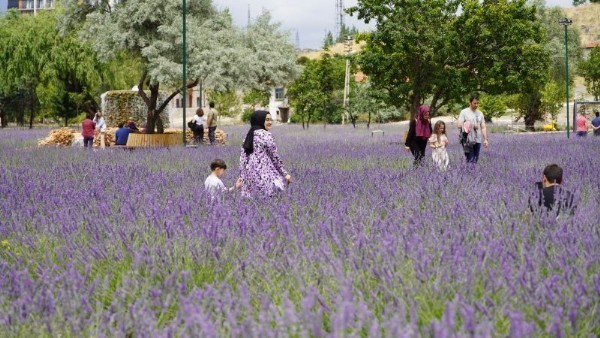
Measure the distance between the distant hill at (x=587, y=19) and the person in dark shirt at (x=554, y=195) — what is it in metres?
169

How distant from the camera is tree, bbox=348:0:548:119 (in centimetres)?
2478

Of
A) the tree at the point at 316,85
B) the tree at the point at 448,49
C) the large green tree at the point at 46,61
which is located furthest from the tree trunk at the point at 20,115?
the tree at the point at 448,49

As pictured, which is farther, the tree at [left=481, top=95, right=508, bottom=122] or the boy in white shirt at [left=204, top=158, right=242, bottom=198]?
the tree at [left=481, top=95, right=508, bottom=122]

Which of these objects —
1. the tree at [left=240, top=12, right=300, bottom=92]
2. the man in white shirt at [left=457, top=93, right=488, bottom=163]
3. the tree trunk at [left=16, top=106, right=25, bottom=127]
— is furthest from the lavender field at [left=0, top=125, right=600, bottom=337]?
the tree trunk at [left=16, top=106, right=25, bottom=127]

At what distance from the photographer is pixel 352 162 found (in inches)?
578

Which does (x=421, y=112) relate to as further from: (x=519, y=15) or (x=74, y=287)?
(x=519, y=15)

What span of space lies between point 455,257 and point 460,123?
9264 mm

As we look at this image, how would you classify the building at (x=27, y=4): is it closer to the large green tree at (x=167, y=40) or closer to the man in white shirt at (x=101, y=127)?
the large green tree at (x=167, y=40)

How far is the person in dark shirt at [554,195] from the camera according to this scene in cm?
568

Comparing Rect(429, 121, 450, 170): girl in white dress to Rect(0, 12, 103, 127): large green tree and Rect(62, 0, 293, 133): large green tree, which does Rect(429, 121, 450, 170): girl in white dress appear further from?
Rect(0, 12, 103, 127): large green tree

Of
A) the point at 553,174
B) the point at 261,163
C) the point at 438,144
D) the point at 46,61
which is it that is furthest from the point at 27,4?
the point at 553,174

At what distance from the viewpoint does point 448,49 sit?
969 inches

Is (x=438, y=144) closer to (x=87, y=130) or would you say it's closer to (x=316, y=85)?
(x=87, y=130)

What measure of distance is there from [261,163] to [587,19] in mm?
176991
